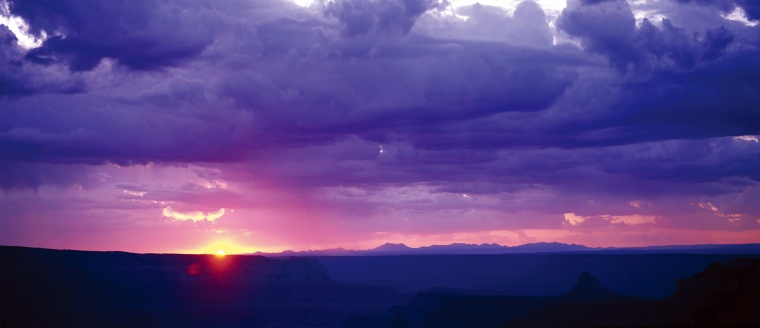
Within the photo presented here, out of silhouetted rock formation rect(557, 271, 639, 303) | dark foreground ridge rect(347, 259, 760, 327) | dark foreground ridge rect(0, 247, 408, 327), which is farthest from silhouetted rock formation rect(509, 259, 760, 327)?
dark foreground ridge rect(0, 247, 408, 327)

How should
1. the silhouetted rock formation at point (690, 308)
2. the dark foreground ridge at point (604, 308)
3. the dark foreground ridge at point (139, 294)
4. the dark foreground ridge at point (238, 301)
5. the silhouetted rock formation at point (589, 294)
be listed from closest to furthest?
the silhouetted rock formation at point (690, 308), the dark foreground ridge at point (604, 308), the dark foreground ridge at point (238, 301), the dark foreground ridge at point (139, 294), the silhouetted rock formation at point (589, 294)

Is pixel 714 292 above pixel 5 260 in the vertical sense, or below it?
below

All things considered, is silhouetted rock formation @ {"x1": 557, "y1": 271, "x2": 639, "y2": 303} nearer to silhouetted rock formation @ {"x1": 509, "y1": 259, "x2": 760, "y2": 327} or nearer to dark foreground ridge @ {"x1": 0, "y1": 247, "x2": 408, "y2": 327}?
silhouetted rock formation @ {"x1": 509, "y1": 259, "x2": 760, "y2": 327}

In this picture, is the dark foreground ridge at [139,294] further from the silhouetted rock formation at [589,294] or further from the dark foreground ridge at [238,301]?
the silhouetted rock formation at [589,294]

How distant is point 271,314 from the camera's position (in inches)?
7215

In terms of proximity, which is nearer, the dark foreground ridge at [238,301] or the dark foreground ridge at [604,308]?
the dark foreground ridge at [604,308]

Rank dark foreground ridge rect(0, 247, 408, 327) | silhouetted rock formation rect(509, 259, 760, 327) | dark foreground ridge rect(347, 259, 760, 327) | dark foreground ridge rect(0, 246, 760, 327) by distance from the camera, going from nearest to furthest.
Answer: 1. silhouetted rock formation rect(509, 259, 760, 327)
2. dark foreground ridge rect(347, 259, 760, 327)
3. dark foreground ridge rect(0, 246, 760, 327)
4. dark foreground ridge rect(0, 247, 408, 327)

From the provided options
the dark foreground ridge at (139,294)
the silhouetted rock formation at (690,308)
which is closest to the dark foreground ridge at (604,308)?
the silhouetted rock formation at (690,308)

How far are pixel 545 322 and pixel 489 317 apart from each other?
107 ft

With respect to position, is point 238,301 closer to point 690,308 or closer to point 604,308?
point 604,308

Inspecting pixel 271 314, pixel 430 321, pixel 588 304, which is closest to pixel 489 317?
pixel 430 321

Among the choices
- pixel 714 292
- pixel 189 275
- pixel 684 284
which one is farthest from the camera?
pixel 189 275

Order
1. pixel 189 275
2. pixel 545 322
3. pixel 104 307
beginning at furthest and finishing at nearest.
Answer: pixel 189 275 < pixel 104 307 < pixel 545 322

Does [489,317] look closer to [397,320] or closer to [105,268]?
[397,320]
